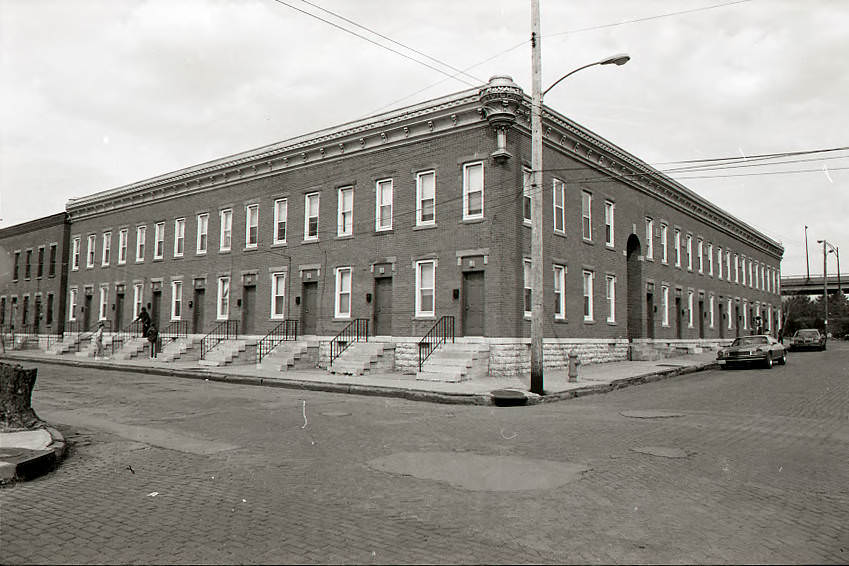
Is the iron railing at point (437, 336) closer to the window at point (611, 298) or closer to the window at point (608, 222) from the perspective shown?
the window at point (611, 298)

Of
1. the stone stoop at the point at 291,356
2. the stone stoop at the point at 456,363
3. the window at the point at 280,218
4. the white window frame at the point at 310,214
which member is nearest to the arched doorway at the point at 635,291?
the stone stoop at the point at 456,363

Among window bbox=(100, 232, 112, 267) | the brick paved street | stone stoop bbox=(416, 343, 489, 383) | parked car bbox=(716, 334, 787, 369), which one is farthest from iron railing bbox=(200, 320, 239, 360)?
parked car bbox=(716, 334, 787, 369)

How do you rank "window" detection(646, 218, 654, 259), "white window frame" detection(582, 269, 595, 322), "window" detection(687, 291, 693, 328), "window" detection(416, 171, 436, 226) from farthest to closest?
"window" detection(687, 291, 693, 328) < "window" detection(646, 218, 654, 259) < "white window frame" detection(582, 269, 595, 322) < "window" detection(416, 171, 436, 226)

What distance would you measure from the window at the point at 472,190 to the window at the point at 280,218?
9884 millimetres

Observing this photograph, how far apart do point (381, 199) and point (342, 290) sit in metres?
4.09

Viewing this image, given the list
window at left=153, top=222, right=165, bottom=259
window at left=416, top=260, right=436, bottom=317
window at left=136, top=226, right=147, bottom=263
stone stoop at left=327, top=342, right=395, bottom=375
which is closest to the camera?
stone stoop at left=327, top=342, right=395, bottom=375

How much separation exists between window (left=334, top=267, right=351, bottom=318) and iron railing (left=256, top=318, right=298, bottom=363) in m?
2.45

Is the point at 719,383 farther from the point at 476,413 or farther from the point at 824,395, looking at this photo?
the point at 476,413

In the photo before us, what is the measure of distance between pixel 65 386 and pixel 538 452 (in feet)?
51.3

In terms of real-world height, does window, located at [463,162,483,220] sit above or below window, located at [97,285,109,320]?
above

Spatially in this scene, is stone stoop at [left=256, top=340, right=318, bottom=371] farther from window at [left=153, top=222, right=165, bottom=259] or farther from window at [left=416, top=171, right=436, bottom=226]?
window at [left=153, top=222, right=165, bottom=259]

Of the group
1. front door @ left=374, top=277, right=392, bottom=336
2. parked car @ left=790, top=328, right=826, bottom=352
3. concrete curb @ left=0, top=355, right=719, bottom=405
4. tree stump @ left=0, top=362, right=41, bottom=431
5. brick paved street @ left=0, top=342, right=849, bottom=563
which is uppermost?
front door @ left=374, top=277, right=392, bottom=336

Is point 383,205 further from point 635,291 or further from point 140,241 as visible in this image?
point 140,241

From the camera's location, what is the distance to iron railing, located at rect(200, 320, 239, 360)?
30.3m
